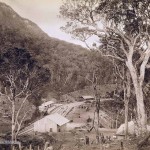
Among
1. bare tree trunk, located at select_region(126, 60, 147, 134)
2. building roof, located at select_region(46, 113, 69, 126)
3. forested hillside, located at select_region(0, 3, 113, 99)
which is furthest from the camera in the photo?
forested hillside, located at select_region(0, 3, 113, 99)

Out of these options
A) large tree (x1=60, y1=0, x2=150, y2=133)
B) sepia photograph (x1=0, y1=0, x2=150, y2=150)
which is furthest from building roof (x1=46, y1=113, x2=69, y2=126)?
large tree (x1=60, y1=0, x2=150, y2=133)

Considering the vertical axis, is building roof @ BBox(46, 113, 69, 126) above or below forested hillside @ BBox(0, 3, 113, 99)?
below

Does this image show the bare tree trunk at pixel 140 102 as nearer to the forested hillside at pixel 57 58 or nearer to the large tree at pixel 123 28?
the large tree at pixel 123 28

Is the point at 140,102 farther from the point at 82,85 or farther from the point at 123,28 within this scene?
the point at 82,85

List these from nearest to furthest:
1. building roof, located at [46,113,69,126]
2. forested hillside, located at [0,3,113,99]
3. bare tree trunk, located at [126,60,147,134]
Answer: bare tree trunk, located at [126,60,147,134] → building roof, located at [46,113,69,126] → forested hillside, located at [0,3,113,99]

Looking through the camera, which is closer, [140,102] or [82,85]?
[140,102]

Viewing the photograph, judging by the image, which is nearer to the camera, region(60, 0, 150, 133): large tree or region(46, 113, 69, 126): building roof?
region(60, 0, 150, 133): large tree

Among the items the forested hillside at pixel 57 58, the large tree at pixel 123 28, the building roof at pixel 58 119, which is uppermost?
the forested hillside at pixel 57 58

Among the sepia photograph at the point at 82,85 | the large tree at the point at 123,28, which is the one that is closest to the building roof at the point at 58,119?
the sepia photograph at the point at 82,85

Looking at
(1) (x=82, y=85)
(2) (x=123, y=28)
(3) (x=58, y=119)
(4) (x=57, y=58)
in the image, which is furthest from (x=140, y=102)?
(4) (x=57, y=58)

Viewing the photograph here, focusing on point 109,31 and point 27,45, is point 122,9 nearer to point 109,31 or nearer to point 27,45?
point 109,31

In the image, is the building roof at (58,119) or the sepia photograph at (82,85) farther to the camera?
the building roof at (58,119)

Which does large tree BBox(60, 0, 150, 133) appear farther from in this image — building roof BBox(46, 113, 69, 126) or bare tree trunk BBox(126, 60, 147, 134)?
building roof BBox(46, 113, 69, 126)
